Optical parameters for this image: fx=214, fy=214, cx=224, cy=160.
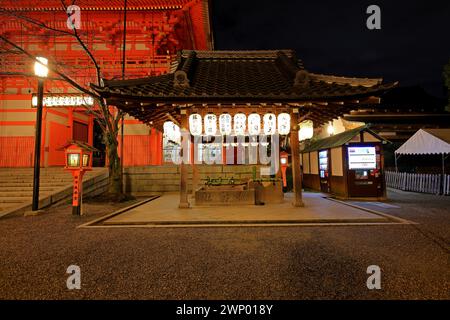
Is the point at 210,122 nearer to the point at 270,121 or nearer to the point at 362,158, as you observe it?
the point at 270,121

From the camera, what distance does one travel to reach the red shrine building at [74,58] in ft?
45.5

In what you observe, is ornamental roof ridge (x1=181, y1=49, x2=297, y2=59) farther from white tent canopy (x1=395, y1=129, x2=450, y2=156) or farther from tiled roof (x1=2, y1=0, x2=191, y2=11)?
white tent canopy (x1=395, y1=129, x2=450, y2=156)

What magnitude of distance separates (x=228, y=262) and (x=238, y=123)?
491 cm

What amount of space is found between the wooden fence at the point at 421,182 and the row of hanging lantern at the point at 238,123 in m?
10.3

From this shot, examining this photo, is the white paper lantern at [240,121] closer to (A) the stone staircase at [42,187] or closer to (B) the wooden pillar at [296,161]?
(B) the wooden pillar at [296,161]

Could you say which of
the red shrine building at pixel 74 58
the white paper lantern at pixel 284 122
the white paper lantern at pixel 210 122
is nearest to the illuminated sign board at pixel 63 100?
the red shrine building at pixel 74 58

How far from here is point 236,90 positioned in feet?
23.9

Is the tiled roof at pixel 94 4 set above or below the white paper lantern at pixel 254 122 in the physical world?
above

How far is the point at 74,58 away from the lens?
49.0 ft

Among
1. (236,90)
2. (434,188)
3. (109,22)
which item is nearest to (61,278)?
(236,90)

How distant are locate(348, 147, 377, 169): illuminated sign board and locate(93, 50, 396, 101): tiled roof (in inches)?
140

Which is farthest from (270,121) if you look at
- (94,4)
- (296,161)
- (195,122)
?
(94,4)

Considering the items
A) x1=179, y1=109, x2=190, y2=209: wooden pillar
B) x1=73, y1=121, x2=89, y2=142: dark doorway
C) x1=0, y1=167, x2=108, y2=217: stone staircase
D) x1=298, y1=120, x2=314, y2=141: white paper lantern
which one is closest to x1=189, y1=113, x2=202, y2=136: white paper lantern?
x1=179, y1=109, x2=190, y2=209: wooden pillar
